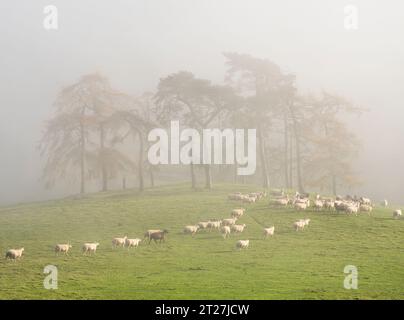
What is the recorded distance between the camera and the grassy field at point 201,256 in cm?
2022

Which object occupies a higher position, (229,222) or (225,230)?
(229,222)

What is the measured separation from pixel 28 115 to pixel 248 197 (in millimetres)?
126128

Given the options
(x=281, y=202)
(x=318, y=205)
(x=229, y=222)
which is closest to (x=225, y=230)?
(x=229, y=222)

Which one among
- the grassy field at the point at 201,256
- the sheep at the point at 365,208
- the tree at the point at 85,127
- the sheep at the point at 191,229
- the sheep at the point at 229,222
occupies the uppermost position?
the tree at the point at 85,127

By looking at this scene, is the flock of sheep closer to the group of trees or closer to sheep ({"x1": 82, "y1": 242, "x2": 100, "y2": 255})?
sheep ({"x1": 82, "y1": 242, "x2": 100, "y2": 255})

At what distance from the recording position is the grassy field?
796 inches

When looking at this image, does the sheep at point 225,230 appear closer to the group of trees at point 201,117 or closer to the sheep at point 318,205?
the sheep at point 318,205

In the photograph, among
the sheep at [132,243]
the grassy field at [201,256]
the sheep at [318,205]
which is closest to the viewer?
the grassy field at [201,256]

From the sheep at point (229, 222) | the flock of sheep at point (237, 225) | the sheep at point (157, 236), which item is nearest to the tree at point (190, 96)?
the flock of sheep at point (237, 225)

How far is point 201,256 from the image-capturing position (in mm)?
26750

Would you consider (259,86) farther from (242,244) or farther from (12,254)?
(12,254)

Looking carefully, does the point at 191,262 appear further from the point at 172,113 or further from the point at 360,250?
the point at 172,113

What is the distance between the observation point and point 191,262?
2539cm

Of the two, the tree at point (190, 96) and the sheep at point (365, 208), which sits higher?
the tree at point (190, 96)
